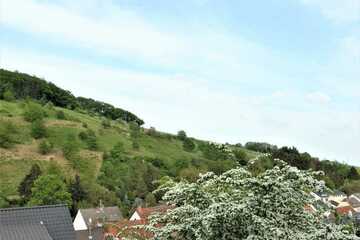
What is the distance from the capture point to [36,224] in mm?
39750

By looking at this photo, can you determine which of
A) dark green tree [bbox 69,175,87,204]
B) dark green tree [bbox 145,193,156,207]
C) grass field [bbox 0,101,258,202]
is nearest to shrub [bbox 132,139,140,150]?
grass field [bbox 0,101,258,202]

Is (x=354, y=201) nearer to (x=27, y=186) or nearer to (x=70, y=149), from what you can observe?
(x=70, y=149)

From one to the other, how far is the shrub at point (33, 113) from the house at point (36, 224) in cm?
7489

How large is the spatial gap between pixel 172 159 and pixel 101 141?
1620 cm

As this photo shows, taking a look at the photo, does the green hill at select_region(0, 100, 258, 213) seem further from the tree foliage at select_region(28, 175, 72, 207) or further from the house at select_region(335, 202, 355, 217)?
the house at select_region(335, 202, 355, 217)

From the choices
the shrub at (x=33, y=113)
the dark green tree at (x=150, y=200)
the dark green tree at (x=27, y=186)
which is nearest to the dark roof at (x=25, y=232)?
the dark green tree at (x=27, y=186)

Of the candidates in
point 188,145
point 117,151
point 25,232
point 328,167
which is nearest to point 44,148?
point 117,151

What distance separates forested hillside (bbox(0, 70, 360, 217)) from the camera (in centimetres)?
8000

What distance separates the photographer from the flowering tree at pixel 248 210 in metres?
10.5

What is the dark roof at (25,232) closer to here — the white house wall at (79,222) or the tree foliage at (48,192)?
the white house wall at (79,222)

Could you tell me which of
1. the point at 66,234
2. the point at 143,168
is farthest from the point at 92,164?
the point at 66,234

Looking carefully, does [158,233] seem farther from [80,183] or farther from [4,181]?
[4,181]

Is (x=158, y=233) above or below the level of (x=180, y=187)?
below

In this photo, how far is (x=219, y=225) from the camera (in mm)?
10781
